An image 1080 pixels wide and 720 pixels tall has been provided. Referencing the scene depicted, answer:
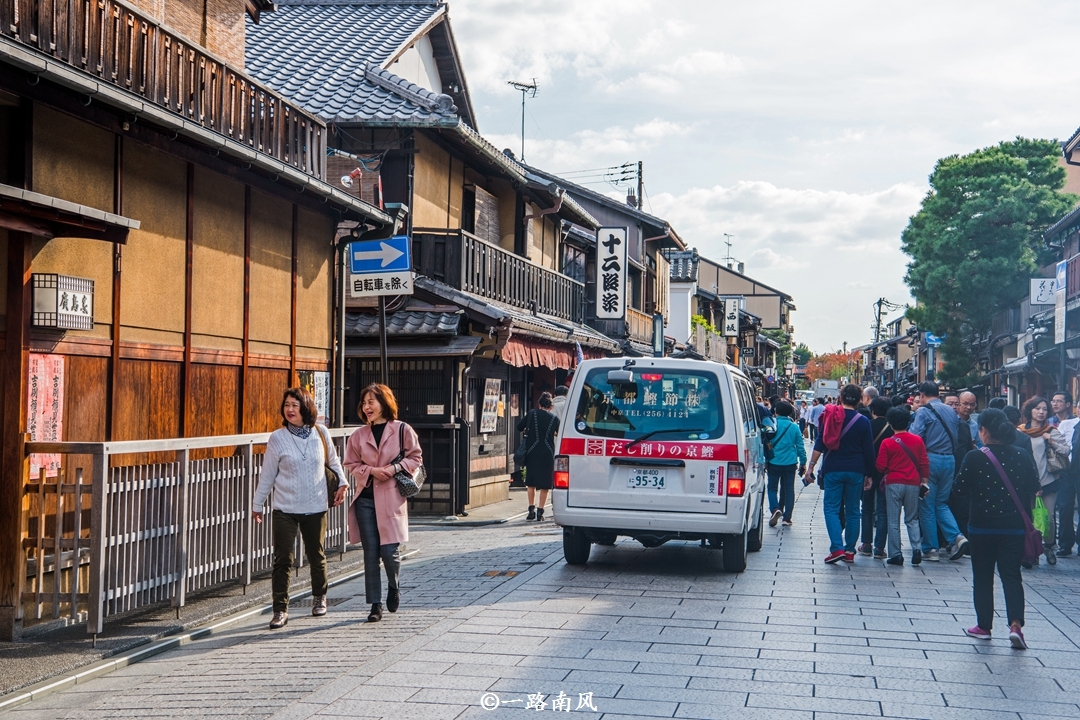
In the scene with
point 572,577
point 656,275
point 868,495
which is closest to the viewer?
point 572,577

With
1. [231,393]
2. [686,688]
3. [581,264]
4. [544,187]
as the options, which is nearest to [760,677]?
[686,688]

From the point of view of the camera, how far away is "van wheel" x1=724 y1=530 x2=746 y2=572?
35.3 feet

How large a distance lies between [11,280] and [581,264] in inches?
1021

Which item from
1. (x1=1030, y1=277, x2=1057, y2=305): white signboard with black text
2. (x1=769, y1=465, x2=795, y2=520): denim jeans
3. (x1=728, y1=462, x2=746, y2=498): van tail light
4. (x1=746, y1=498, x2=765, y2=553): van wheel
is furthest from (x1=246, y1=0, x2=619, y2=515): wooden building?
(x1=1030, y1=277, x2=1057, y2=305): white signboard with black text

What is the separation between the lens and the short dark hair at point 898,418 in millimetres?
11766

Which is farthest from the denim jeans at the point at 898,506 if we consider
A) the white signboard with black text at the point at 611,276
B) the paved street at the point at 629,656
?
the white signboard with black text at the point at 611,276

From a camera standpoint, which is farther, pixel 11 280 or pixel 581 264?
pixel 581 264

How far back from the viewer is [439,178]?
2025 centimetres

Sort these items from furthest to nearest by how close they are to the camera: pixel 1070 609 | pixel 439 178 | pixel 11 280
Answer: pixel 439 178 → pixel 1070 609 → pixel 11 280

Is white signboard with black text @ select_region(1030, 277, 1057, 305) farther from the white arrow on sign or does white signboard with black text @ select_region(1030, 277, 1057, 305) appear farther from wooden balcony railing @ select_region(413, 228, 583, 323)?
the white arrow on sign

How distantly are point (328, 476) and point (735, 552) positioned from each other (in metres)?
4.41

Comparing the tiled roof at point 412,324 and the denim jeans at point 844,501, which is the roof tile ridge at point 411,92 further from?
the denim jeans at point 844,501

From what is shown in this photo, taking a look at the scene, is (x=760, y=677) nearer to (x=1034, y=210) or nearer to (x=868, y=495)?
(x=868, y=495)

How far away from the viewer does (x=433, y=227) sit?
19.6m
